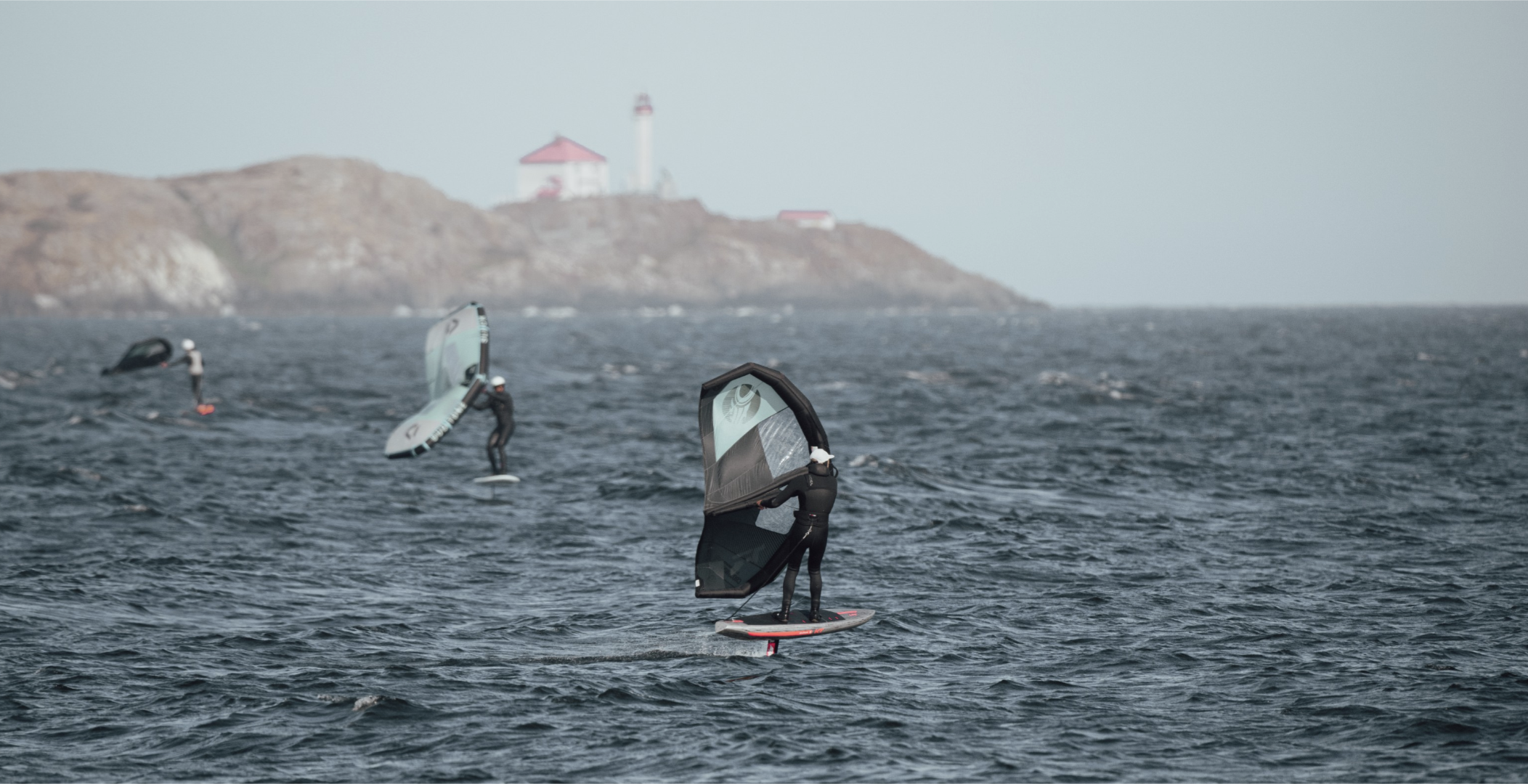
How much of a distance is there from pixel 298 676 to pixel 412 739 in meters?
3.01

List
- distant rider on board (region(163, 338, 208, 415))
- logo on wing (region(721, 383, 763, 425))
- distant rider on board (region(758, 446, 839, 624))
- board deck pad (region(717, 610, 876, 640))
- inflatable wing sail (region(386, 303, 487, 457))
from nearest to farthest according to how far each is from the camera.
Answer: distant rider on board (region(758, 446, 839, 624))
board deck pad (region(717, 610, 876, 640))
logo on wing (region(721, 383, 763, 425))
inflatable wing sail (region(386, 303, 487, 457))
distant rider on board (region(163, 338, 208, 415))

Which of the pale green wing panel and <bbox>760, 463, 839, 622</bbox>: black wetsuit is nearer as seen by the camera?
<bbox>760, 463, 839, 622</bbox>: black wetsuit

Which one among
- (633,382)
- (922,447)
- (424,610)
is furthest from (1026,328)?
(424,610)

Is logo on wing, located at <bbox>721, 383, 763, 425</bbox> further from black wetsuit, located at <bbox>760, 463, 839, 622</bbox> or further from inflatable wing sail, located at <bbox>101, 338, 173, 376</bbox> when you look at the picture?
inflatable wing sail, located at <bbox>101, 338, 173, 376</bbox>

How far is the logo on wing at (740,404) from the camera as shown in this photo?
17188 mm

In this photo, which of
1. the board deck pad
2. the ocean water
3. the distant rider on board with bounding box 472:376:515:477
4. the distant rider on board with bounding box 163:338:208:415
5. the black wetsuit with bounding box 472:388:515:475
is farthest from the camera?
the distant rider on board with bounding box 163:338:208:415

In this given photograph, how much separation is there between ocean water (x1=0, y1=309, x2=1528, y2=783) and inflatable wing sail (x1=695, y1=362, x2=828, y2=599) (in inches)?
45.7

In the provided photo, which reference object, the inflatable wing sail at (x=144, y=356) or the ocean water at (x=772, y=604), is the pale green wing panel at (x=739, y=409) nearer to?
the ocean water at (x=772, y=604)

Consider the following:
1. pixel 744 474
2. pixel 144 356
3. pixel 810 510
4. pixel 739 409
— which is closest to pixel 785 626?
pixel 810 510

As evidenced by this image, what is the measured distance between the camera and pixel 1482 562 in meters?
22.6

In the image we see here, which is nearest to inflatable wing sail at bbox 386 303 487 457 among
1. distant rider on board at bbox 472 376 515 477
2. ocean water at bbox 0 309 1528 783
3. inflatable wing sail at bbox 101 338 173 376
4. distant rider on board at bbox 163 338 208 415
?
distant rider on board at bbox 472 376 515 477

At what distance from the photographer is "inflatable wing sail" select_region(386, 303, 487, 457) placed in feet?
95.1

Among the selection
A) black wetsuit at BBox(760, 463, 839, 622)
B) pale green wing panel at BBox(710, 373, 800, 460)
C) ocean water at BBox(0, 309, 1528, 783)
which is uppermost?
pale green wing panel at BBox(710, 373, 800, 460)

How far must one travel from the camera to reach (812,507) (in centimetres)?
1659
